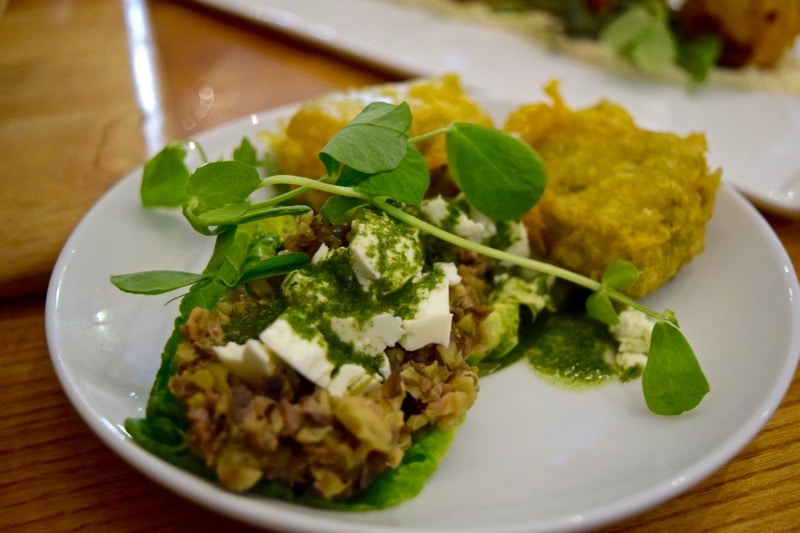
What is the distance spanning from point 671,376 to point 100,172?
2.31 m

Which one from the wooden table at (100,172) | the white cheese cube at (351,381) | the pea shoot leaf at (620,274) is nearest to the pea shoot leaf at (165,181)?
the wooden table at (100,172)

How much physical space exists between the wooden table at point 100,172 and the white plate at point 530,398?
0.21m

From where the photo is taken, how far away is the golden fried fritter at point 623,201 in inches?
87.7

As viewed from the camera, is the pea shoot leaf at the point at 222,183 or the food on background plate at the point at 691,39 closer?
the pea shoot leaf at the point at 222,183

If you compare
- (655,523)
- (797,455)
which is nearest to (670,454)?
(655,523)

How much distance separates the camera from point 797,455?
187 centimetres

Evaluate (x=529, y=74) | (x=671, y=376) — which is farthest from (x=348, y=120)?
(x=529, y=74)

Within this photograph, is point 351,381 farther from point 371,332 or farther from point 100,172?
point 100,172

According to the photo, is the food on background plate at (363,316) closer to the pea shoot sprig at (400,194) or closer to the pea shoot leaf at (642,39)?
the pea shoot sprig at (400,194)

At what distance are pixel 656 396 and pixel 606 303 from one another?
388 millimetres

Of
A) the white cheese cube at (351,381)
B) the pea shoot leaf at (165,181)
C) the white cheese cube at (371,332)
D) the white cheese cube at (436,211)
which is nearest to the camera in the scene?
the white cheese cube at (351,381)

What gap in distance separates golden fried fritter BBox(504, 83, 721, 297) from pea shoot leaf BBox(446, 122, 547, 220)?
0.27 m

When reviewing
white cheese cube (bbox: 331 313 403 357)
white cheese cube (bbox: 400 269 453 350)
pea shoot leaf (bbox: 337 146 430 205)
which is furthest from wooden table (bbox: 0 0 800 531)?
pea shoot leaf (bbox: 337 146 430 205)

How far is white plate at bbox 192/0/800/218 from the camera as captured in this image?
3.37m
